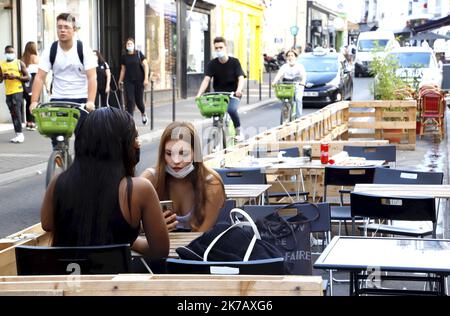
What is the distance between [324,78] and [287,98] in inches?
297

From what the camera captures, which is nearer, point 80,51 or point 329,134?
point 80,51

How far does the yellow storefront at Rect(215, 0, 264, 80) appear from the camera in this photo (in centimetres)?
4125

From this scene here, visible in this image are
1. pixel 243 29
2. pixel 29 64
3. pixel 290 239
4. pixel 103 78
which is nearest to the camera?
Answer: pixel 290 239

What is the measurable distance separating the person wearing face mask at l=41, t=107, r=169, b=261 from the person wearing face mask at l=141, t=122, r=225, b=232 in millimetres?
1163

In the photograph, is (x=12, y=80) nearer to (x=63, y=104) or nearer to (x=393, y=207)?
(x=63, y=104)

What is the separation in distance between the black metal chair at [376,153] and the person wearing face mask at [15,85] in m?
9.30

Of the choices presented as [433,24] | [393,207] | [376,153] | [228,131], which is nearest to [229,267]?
[393,207]

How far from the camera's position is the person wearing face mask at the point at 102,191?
4766 millimetres

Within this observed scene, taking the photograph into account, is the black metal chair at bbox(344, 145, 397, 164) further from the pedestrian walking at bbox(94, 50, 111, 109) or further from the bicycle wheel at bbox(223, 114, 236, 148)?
the pedestrian walking at bbox(94, 50, 111, 109)

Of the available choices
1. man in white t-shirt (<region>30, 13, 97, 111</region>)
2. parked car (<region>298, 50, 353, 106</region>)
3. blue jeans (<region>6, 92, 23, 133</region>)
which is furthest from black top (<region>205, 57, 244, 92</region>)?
parked car (<region>298, 50, 353, 106</region>)

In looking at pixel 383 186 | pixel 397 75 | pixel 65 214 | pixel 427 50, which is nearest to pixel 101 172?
pixel 65 214

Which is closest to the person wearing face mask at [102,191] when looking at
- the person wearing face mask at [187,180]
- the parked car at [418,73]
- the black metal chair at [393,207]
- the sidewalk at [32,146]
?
the person wearing face mask at [187,180]

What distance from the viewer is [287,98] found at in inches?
862
